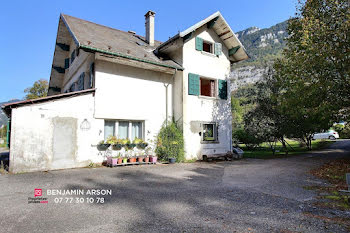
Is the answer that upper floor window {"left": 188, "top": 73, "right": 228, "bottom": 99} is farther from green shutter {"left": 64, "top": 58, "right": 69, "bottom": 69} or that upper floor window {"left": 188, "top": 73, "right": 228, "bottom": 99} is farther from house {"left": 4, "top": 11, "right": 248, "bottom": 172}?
green shutter {"left": 64, "top": 58, "right": 69, "bottom": 69}

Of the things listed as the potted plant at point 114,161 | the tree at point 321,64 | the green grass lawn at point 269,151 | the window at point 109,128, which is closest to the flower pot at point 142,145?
the window at point 109,128

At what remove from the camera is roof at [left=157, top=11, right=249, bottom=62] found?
12586mm

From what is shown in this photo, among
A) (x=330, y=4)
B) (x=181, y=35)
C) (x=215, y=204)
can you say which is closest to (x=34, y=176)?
(x=215, y=204)

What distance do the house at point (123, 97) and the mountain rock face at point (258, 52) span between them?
85.7m

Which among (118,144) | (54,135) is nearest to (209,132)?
(118,144)

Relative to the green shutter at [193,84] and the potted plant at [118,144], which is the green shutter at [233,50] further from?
the potted plant at [118,144]

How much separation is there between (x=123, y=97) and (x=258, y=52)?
12425 cm

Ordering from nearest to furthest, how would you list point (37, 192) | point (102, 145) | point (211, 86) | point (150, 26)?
point (37, 192), point (102, 145), point (211, 86), point (150, 26)

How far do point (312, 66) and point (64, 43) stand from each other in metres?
15.6

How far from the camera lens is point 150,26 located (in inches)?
588

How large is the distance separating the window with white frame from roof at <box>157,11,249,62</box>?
5259 mm

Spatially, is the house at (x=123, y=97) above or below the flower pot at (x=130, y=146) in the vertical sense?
above

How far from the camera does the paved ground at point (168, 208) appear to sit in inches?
138

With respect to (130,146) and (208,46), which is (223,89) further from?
(130,146)
